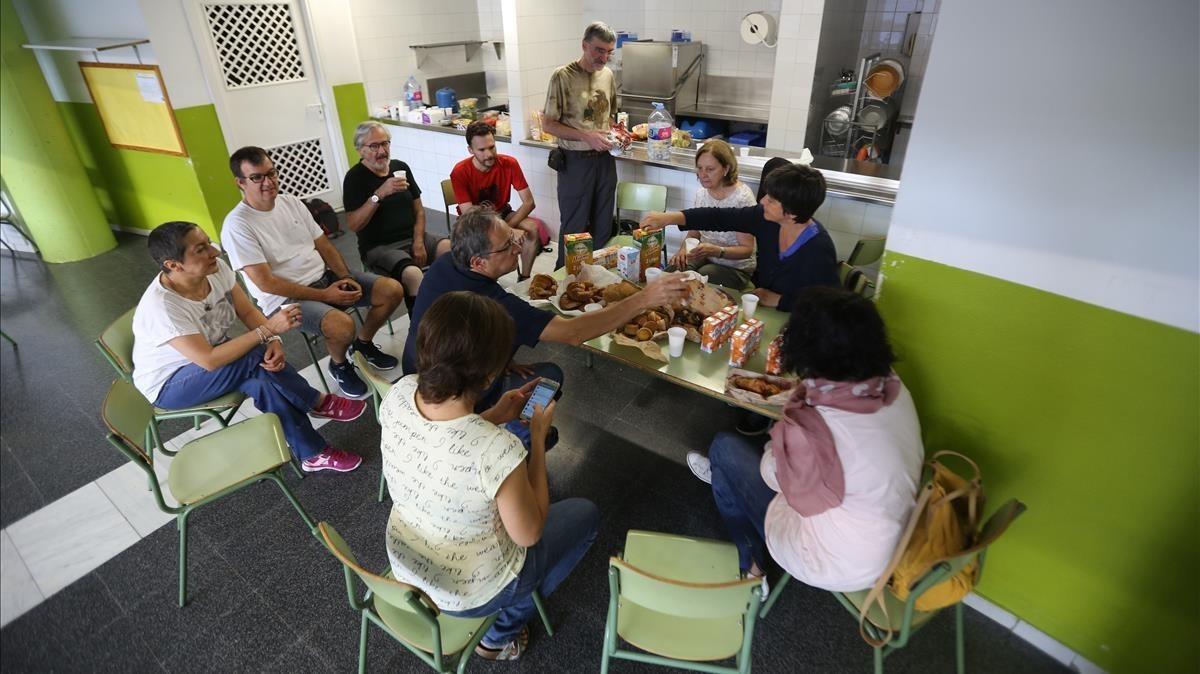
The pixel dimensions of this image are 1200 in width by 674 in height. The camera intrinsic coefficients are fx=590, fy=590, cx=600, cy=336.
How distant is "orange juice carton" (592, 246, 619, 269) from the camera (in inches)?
117

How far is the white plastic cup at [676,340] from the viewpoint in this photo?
230 centimetres

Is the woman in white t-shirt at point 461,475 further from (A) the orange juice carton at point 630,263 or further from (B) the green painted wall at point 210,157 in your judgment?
(B) the green painted wall at point 210,157

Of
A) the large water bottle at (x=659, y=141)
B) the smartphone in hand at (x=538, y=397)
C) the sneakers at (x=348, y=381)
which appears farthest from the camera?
the large water bottle at (x=659, y=141)

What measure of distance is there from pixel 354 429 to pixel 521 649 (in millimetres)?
1649

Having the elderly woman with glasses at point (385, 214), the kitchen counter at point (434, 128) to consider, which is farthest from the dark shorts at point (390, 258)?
the kitchen counter at point (434, 128)

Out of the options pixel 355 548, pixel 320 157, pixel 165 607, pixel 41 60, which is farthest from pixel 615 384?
pixel 41 60

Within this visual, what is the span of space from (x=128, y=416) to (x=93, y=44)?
4229 millimetres

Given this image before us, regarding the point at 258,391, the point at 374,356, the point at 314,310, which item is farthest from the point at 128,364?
the point at 374,356

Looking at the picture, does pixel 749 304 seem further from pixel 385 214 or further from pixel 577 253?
pixel 385 214

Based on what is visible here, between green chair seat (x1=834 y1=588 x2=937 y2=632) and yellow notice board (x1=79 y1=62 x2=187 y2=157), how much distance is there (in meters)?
5.86

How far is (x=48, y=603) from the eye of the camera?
2324 mm

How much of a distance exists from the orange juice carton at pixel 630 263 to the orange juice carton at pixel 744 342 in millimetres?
783

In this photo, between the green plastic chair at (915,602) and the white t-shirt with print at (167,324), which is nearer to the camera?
the green plastic chair at (915,602)

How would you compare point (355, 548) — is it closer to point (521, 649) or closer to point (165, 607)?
point (165, 607)
